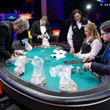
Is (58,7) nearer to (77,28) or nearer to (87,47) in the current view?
(77,28)

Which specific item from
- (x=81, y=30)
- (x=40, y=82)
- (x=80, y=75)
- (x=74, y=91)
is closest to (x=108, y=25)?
(x=80, y=75)

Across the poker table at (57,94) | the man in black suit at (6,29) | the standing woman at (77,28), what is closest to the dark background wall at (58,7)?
the standing woman at (77,28)

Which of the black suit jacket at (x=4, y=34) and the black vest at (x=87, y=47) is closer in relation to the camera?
the black suit jacket at (x=4, y=34)

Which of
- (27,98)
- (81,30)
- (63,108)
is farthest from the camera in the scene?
(81,30)

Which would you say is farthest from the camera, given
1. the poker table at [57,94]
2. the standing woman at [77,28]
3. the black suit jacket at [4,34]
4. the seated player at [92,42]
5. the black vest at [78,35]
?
the black vest at [78,35]

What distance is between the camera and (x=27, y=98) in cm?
121

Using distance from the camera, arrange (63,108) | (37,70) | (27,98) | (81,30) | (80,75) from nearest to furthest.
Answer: (63,108) < (27,98) < (37,70) < (80,75) < (81,30)

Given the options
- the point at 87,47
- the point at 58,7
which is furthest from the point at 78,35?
the point at 58,7

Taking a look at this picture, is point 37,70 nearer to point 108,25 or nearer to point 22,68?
point 22,68

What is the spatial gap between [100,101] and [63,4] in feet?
34.5

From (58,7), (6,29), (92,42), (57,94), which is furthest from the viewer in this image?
(58,7)

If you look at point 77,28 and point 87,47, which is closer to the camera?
point 87,47

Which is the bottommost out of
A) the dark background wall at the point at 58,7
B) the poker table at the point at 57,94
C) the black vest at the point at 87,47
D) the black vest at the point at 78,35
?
the poker table at the point at 57,94

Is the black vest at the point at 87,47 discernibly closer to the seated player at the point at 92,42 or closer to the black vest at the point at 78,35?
the seated player at the point at 92,42
